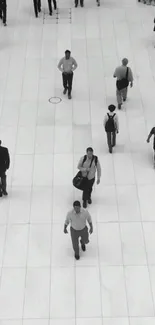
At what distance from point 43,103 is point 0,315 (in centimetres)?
636

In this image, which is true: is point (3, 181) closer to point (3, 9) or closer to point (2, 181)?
point (2, 181)

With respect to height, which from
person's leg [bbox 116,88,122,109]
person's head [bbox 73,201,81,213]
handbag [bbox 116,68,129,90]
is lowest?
person's leg [bbox 116,88,122,109]

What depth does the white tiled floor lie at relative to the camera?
25.6ft

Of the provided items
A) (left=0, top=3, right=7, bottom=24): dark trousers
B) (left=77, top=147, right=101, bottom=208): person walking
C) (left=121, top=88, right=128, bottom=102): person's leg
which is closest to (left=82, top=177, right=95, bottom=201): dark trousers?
(left=77, top=147, right=101, bottom=208): person walking

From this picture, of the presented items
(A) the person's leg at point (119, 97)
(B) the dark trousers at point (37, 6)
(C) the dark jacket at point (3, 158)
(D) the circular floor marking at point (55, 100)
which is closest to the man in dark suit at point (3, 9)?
(B) the dark trousers at point (37, 6)

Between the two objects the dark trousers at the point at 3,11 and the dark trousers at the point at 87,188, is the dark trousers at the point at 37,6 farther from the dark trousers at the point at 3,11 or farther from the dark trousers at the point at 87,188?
the dark trousers at the point at 87,188

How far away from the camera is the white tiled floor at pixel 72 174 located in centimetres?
780

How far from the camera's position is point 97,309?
7617mm

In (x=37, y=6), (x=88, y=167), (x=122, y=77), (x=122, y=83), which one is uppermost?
(x=37, y=6)

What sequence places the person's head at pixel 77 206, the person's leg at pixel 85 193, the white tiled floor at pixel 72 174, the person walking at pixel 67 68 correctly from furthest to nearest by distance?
the person walking at pixel 67 68 < the person's leg at pixel 85 193 < the white tiled floor at pixel 72 174 < the person's head at pixel 77 206

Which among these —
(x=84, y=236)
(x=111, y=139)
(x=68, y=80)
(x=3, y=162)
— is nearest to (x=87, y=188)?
(x=84, y=236)

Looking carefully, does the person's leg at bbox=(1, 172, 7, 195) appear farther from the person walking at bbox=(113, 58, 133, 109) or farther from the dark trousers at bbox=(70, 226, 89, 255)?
the person walking at bbox=(113, 58, 133, 109)

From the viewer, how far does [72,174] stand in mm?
Result: 10180

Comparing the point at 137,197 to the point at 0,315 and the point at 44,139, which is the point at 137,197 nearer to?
the point at 44,139
